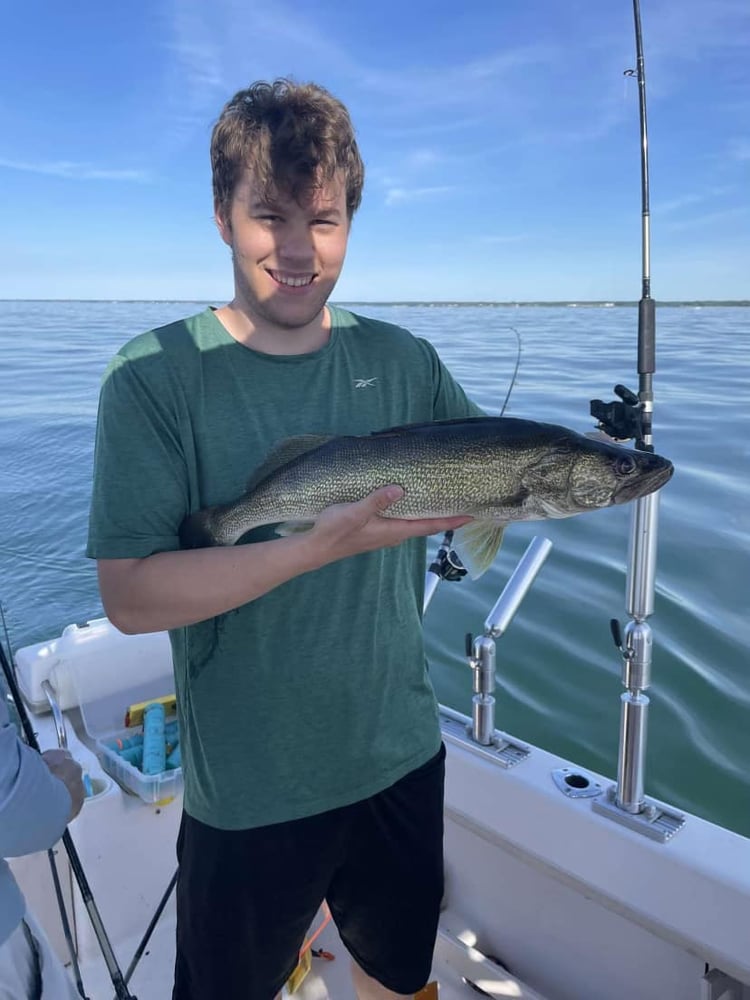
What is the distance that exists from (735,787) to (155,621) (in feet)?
14.4

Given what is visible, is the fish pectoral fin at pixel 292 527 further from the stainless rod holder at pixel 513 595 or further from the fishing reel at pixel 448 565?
the stainless rod holder at pixel 513 595

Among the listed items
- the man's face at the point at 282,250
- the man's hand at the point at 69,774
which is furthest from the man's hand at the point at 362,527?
the man's hand at the point at 69,774

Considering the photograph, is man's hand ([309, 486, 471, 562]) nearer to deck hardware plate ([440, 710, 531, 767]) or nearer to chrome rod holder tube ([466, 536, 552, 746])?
chrome rod holder tube ([466, 536, 552, 746])

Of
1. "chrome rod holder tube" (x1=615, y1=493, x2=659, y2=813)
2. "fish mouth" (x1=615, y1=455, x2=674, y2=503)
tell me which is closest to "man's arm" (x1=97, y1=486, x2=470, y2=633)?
"fish mouth" (x1=615, y1=455, x2=674, y2=503)

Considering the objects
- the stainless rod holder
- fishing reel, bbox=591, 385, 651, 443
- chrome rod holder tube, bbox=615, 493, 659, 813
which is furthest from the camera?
the stainless rod holder

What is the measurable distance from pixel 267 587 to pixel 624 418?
138 cm

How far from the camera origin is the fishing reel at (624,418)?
2473 millimetres

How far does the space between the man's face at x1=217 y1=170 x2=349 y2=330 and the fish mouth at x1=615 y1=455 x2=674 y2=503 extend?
3.37 ft

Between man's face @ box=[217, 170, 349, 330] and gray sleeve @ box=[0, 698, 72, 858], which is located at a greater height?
man's face @ box=[217, 170, 349, 330]

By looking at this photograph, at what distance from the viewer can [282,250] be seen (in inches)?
76.0

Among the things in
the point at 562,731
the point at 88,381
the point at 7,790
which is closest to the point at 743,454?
the point at 562,731

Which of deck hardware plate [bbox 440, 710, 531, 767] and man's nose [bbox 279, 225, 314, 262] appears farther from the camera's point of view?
deck hardware plate [bbox 440, 710, 531, 767]

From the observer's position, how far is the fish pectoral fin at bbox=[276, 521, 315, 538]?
2059 millimetres

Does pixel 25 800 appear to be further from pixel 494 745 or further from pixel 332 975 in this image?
pixel 332 975
